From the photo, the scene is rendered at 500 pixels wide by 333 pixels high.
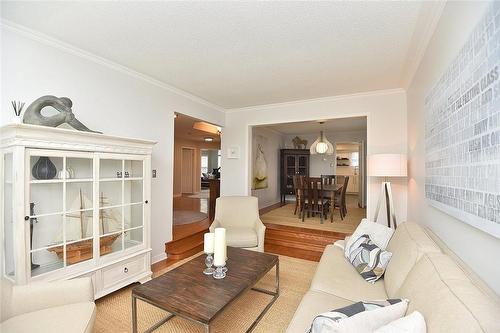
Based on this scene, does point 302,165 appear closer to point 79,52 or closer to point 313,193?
point 313,193

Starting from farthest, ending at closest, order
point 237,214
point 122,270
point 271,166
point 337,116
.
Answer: point 271,166
point 337,116
point 237,214
point 122,270

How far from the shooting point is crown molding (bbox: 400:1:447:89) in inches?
67.3

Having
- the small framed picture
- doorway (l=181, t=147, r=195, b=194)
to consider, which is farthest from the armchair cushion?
doorway (l=181, t=147, r=195, b=194)

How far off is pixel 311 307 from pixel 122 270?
1905mm

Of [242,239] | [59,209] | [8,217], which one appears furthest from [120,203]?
[242,239]

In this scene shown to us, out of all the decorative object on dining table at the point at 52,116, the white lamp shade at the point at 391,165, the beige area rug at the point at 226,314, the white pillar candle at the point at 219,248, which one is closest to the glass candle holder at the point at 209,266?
the white pillar candle at the point at 219,248

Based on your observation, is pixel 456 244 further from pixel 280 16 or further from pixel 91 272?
pixel 91 272

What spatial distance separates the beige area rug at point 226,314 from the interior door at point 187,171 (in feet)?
23.5

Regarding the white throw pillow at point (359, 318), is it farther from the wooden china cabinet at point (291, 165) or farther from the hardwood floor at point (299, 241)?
the wooden china cabinet at point (291, 165)

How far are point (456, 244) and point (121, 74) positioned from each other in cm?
348

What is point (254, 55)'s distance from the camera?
248 cm

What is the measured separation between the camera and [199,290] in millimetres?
1687

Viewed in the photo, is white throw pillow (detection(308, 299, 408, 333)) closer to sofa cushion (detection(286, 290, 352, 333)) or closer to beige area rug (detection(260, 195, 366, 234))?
sofa cushion (detection(286, 290, 352, 333))

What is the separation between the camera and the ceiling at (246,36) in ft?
5.82
